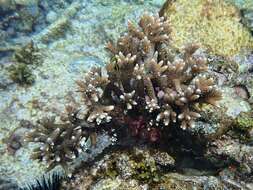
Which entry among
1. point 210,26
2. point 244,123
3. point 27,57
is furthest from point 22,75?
point 244,123

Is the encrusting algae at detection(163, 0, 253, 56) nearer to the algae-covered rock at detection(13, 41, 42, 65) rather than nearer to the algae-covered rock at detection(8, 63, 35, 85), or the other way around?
the algae-covered rock at detection(8, 63, 35, 85)

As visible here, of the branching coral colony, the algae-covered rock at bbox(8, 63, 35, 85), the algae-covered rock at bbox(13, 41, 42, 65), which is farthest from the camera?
the algae-covered rock at bbox(13, 41, 42, 65)

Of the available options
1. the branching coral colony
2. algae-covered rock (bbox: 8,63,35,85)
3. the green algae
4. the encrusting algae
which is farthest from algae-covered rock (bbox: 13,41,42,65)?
the green algae

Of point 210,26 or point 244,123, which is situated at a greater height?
point 210,26

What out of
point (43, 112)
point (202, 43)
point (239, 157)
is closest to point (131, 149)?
point (239, 157)

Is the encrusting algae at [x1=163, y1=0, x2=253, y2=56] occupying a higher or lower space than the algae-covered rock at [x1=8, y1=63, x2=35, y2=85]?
higher

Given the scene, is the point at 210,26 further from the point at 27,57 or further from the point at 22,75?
the point at 27,57
